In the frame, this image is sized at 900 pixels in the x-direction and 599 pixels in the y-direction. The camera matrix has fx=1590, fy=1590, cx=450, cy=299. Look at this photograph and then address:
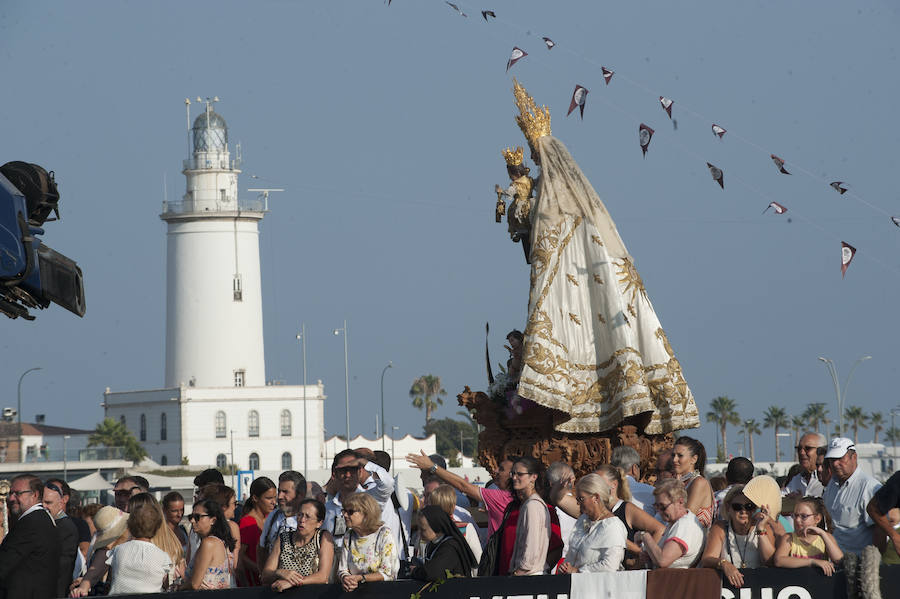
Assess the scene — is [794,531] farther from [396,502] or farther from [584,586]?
[396,502]

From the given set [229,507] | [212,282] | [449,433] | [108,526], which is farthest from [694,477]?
[449,433]

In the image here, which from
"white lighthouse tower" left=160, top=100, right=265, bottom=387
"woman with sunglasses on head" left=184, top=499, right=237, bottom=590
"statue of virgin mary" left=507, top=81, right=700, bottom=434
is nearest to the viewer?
"woman with sunglasses on head" left=184, top=499, right=237, bottom=590

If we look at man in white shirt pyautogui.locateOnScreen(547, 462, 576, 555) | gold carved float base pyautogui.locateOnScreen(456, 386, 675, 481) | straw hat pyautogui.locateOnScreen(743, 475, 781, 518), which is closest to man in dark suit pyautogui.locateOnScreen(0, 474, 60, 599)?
man in white shirt pyautogui.locateOnScreen(547, 462, 576, 555)

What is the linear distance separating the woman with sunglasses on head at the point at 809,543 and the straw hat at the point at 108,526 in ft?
15.2

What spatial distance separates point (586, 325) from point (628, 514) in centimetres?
681

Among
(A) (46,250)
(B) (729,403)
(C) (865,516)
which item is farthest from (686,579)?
(B) (729,403)

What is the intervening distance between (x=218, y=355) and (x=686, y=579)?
9569 cm

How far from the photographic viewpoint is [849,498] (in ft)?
35.8

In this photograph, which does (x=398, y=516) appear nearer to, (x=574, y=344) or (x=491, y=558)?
(x=491, y=558)

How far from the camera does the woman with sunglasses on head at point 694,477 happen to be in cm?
1099

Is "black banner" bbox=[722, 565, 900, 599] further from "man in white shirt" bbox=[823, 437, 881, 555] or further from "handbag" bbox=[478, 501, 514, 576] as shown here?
"handbag" bbox=[478, 501, 514, 576]

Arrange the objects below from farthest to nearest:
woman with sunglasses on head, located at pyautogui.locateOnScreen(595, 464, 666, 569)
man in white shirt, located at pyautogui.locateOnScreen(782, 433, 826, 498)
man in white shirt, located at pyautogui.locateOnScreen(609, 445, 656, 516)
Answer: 1. man in white shirt, located at pyautogui.locateOnScreen(782, 433, 826, 498)
2. man in white shirt, located at pyautogui.locateOnScreen(609, 445, 656, 516)
3. woman with sunglasses on head, located at pyautogui.locateOnScreen(595, 464, 666, 569)

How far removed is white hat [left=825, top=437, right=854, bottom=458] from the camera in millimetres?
10922

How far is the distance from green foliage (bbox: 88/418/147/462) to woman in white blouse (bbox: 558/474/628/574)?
96.8 metres
